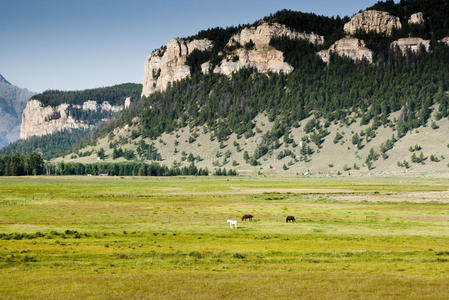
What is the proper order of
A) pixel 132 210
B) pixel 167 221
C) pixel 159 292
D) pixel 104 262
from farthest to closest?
pixel 132 210, pixel 167 221, pixel 104 262, pixel 159 292

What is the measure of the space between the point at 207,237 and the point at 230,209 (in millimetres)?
31748

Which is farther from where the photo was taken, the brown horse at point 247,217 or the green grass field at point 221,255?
the brown horse at point 247,217

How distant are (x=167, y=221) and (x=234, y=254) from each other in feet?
86.0

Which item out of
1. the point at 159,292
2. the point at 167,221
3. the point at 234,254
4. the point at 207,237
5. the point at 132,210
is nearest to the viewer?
the point at 159,292

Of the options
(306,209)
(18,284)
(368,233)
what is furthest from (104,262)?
(306,209)

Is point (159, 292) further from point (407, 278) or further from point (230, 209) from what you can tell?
point (230, 209)

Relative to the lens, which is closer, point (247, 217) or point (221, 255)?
point (221, 255)

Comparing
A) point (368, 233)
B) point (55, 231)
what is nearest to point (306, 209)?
point (368, 233)

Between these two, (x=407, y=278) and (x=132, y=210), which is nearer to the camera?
(x=407, y=278)

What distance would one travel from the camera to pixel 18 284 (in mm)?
29750

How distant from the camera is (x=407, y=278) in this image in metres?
31.6

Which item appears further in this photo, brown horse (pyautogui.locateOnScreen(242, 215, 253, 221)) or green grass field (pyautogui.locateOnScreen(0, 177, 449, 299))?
brown horse (pyautogui.locateOnScreen(242, 215, 253, 221))

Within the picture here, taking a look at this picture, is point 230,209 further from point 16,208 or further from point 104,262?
point 104,262

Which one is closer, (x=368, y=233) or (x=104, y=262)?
(x=104, y=262)
